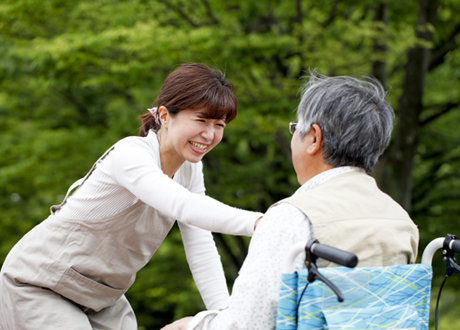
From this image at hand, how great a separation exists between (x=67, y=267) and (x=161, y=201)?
1.74 feet

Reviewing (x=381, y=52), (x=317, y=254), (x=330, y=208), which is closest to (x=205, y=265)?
(x=330, y=208)

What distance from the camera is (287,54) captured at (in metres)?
7.31

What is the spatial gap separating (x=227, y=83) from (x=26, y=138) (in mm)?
8565

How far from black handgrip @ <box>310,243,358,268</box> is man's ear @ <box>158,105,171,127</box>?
96 centimetres

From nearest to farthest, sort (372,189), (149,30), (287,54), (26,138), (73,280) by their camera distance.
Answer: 1. (372,189)
2. (73,280)
3. (149,30)
4. (287,54)
5. (26,138)

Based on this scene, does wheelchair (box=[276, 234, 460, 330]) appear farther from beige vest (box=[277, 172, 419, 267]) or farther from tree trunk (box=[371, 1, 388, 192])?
tree trunk (box=[371, 1, 388, 192])

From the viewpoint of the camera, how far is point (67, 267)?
73.7 inches

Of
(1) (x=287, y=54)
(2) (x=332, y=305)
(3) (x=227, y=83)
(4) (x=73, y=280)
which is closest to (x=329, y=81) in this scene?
(3) (x=227, y=83)

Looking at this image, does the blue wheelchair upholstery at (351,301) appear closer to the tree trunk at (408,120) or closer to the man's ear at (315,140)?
the man's ear at (315,140)

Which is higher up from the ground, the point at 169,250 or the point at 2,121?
the point at 2,121

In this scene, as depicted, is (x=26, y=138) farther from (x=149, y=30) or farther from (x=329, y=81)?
(x=329, y=81)

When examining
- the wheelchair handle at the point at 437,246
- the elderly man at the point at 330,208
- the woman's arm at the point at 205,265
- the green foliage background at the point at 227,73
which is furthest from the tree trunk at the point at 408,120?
the elderly man at the point at 330,208

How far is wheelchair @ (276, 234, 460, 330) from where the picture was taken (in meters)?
1.33

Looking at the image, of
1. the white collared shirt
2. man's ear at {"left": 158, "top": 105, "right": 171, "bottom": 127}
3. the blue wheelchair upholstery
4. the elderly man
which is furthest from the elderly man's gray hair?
man's ear at {"left": 158, "top": 105, "right": 171, "bottom": 127}
